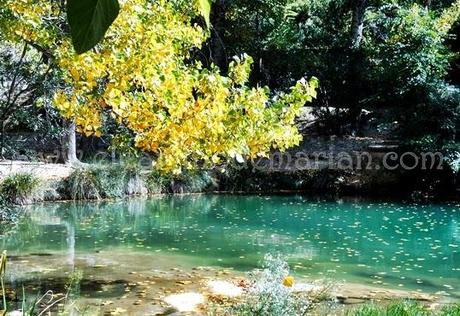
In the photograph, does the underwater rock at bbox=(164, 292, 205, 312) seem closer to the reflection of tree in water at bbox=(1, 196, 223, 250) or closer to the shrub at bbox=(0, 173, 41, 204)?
the reflection of tree in water at bbox=(1, 196, 223, 250)

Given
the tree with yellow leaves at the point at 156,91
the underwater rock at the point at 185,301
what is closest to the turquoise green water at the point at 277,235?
the underwater rock at the point at 185,301

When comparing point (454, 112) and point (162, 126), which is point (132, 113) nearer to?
point (162, 126)

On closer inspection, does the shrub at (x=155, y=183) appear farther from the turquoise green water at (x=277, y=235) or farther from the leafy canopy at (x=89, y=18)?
the leafy canopy at (x=89, y=18)

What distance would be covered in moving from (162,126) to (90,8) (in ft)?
14.1

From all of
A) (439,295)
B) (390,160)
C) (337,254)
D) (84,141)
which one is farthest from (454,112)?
(84,141)

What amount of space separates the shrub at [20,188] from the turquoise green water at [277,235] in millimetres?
425

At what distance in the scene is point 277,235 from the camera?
402 inches

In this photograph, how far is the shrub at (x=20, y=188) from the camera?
475 inches

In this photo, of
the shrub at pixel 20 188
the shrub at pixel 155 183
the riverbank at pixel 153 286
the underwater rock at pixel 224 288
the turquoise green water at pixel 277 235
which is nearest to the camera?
the riverbank at pixel 153 286

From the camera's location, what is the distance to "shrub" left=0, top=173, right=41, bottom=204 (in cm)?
1205

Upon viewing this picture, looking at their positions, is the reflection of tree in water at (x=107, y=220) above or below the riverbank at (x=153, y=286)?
above

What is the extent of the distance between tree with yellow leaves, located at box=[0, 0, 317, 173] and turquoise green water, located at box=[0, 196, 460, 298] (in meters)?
2.97

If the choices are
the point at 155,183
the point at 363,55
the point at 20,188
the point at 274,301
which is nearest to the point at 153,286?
the point at 274,301

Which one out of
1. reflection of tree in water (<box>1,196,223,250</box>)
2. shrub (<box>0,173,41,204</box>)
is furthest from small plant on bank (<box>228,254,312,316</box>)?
shrub (<box>0,173,41,204</box>)
